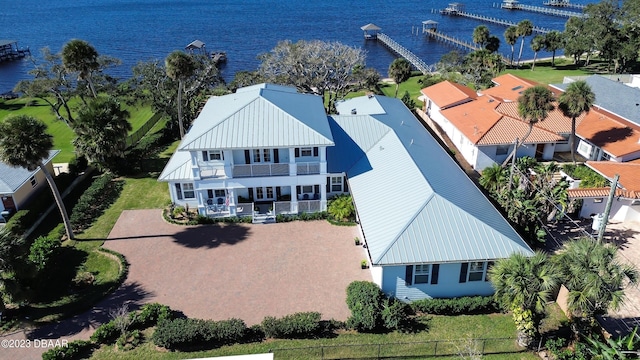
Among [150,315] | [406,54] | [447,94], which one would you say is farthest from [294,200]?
[406,54]

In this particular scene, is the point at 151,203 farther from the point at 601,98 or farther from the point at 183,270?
the point at 601,98

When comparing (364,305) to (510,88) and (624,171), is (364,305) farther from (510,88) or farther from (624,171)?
(510,88)

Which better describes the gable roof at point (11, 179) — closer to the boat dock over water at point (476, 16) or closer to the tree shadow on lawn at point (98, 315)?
the tree shadow on lawn at point (98, 315)

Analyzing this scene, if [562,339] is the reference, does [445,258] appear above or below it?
above

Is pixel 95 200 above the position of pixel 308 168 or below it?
below

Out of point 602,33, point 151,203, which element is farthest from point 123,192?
point 602,33

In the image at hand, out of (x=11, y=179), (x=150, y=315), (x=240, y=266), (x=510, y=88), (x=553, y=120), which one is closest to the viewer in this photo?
(x=150, y=315)
